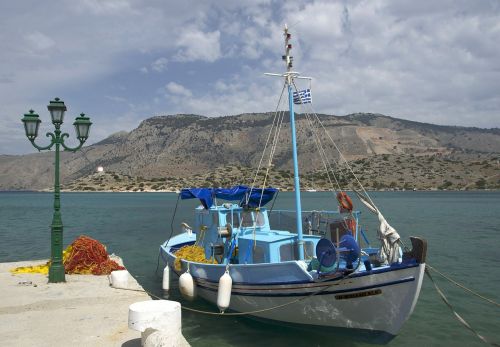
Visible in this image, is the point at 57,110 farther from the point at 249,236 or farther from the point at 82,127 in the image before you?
the point at 249,236

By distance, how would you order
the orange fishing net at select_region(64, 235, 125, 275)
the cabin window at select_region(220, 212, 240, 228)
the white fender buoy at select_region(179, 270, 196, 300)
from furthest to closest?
the cabin window at select_region(220, 212, 240, 228)
the white fender buoy at select_region(179, 270, 196, 300)
the orange fishing net at select_region(64, 235, 125, 275)

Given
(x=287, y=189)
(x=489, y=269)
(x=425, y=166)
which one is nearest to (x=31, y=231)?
(x=489, y=269)

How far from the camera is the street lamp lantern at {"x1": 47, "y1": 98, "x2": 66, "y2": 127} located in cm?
1338

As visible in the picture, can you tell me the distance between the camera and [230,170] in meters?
186

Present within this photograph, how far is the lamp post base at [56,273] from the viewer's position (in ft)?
43.1

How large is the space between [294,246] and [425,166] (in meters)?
183

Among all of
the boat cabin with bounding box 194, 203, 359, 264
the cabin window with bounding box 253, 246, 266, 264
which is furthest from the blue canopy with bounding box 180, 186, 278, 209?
the cabin window with bounding box 253, 246, 266, 264

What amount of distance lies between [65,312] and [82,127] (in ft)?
20.7

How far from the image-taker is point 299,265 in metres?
11.8

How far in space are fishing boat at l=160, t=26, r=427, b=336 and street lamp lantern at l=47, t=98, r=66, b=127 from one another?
5.99 meters

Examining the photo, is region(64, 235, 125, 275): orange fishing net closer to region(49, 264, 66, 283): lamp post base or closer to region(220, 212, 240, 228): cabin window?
region(49, 264, 66, 283): lamp post base

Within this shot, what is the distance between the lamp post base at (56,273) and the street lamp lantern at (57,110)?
4.48 m

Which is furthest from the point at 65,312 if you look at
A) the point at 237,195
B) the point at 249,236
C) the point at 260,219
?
the point at 237,195

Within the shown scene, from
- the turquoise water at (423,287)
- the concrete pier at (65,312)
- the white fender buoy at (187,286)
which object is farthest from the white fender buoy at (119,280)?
the white fender buoy at (187,286)
